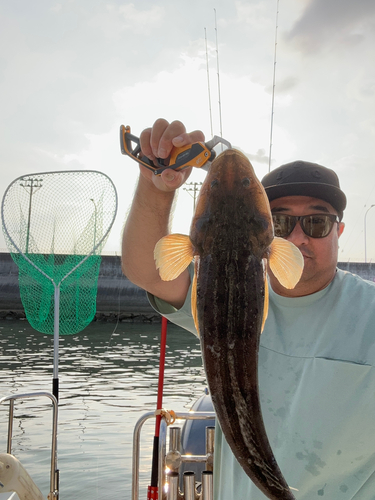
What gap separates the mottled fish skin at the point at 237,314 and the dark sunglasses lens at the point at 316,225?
3.69 ft

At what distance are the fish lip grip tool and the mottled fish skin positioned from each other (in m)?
0.30

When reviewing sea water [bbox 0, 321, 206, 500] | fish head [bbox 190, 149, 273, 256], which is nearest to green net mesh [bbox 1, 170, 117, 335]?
sea water [bbox 0, 321, 206, 500]

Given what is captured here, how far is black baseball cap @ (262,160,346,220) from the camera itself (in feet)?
10.1

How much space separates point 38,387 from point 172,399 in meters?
5.57

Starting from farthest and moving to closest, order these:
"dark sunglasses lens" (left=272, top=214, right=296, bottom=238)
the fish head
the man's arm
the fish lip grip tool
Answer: "dark sunglasses lens" (left=272, top=214, right=296, bottom=238)
the man's arm
the fish lip grip tool
the fish head

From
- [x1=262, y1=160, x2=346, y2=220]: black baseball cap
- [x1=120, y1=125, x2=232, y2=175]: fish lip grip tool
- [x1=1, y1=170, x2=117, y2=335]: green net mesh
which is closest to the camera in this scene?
[x1=120, y1=125, x2=232, y2=175]: fish lip grip tool

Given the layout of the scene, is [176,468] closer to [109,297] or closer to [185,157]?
[185,157]

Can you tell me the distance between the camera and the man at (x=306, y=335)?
2.62 meters

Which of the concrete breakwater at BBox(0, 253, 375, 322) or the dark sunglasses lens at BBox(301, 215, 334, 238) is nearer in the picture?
the dark sunglasses lens at BBox(301, 215, 334, 238)

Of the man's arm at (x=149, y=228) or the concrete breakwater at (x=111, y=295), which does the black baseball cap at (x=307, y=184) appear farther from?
the concrete breakwater at (x=111, y=295)

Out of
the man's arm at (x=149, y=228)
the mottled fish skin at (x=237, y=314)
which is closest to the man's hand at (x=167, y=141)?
the man's arm at (x=149, y=228)

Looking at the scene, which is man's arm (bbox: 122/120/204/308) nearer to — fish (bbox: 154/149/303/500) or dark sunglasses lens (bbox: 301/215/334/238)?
fish (bbox: 154/149/303/500)

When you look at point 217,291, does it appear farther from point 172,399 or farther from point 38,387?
point 38,387

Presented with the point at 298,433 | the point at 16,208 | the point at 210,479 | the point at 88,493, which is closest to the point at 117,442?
the point at 88,493
